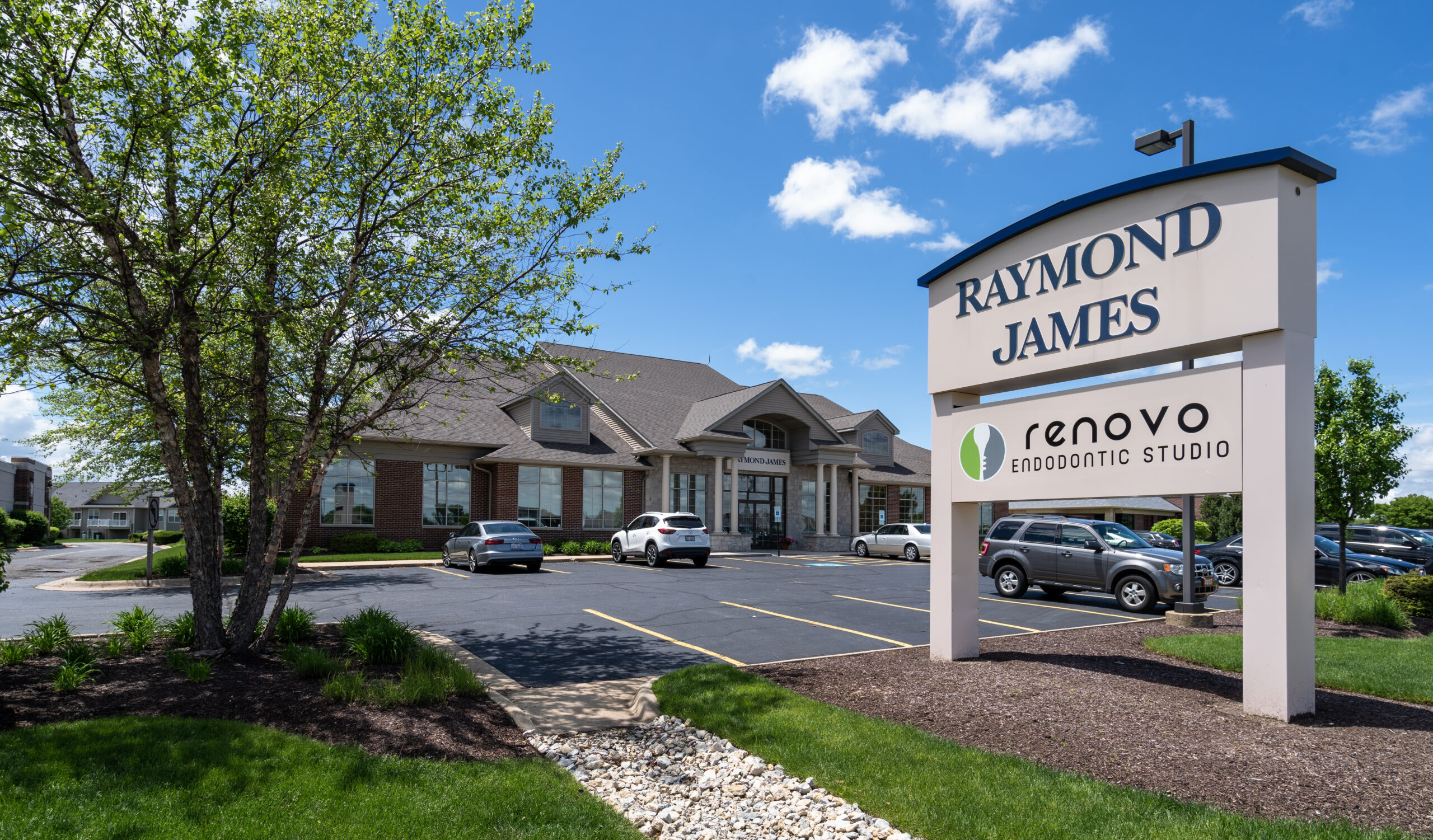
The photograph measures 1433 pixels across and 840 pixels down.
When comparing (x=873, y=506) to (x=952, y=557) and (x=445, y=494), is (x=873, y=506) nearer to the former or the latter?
(x=445, y=494)

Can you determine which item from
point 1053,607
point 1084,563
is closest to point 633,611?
point 1053,607

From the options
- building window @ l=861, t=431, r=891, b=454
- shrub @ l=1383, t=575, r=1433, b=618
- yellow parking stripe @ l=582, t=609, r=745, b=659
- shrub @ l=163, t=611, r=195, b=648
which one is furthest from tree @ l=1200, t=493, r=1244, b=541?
shrub @ l=163, t=611, r=195, b=648

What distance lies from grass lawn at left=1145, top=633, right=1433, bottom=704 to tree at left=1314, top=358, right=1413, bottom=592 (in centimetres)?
286

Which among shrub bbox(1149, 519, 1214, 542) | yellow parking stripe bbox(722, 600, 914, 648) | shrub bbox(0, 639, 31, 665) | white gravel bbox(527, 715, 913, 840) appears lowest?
shrub bbox(1149, 519, 1214, 542)

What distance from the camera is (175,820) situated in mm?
4566

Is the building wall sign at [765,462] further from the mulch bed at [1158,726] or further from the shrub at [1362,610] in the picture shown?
the mulch bed at [1158,726]

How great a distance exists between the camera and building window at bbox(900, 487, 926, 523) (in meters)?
39.5

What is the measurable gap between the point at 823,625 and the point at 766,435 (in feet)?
75.6

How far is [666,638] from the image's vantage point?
11.1 m

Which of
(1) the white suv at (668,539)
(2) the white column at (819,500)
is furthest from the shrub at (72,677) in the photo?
(2) the white column at (819,500)

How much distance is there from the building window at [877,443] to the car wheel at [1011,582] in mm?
20837

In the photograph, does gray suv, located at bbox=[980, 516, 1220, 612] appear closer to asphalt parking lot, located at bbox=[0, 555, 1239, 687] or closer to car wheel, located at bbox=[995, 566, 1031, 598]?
car wheel, located at bbox=[995, 566, 1031, 598]

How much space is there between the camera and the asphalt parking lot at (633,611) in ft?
33.0

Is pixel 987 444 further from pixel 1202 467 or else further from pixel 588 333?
pixel 588 333
